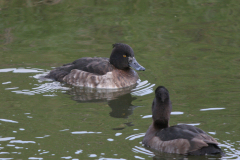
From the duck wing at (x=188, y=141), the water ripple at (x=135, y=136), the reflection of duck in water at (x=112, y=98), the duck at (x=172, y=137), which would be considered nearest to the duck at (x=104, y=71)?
the reflection of duck in water at (x=112, y=98)

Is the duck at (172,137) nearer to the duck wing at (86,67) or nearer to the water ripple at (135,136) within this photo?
the water ripple at (135,136)

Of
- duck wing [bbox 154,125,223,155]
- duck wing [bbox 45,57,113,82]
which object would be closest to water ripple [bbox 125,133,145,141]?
duck wing [bbox 154,125,223,155]

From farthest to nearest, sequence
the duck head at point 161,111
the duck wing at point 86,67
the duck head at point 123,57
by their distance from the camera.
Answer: the duck head at point 123,57, the duck wing at point 86,67, the duck head at point 161,111

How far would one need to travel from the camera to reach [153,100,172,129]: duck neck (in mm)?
7719

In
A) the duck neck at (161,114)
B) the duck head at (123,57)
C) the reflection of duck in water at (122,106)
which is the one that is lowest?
the reflection of duck in water at (122,106)

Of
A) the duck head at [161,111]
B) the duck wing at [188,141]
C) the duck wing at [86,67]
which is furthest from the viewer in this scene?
the duck wing at [86,67]

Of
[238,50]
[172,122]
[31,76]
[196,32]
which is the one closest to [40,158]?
[172,122]

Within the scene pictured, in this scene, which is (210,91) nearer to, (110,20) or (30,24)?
(110,20)

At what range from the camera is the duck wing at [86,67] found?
11945mm

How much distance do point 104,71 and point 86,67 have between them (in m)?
0.52

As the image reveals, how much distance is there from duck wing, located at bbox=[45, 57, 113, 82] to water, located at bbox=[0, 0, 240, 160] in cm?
34

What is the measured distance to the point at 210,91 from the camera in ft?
34.8

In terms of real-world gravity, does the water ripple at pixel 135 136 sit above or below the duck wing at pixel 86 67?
below

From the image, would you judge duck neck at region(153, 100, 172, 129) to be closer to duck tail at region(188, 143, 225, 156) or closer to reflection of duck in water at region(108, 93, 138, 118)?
duck tail at region(188, 143, 225, 156)
